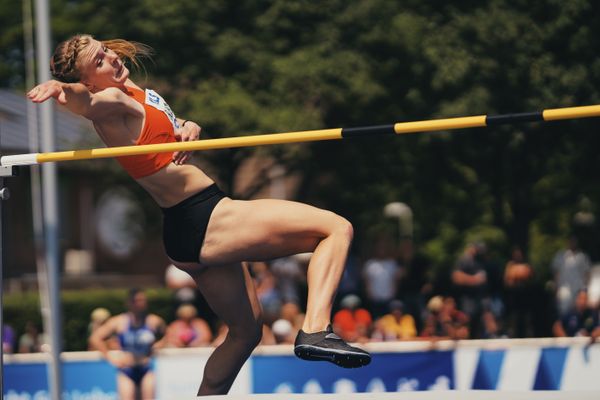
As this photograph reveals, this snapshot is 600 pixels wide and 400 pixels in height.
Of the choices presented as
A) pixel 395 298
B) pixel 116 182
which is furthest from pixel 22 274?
pixel 395 298

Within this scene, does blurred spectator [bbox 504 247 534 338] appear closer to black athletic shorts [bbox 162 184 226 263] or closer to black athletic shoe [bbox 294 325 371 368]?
black athletic shorts [bbox 162 184 226 263]

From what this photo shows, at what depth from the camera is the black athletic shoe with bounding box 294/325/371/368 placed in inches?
218

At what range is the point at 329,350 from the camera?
5.55 metres

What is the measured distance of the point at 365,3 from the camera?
1595 cm

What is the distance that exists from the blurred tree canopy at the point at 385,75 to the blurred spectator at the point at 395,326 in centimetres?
265

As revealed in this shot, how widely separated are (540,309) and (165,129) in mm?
9101

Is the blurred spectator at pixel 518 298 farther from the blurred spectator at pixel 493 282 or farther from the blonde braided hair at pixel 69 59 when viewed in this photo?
the blonde braided hair at pixel 69 59

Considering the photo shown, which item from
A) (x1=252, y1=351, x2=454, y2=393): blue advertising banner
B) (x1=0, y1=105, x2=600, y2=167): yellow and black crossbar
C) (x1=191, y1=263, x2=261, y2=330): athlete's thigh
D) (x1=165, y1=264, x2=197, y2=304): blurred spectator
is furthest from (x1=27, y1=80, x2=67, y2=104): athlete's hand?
(x1=165, y1=264, x2=197, y2=304): blurred spectator

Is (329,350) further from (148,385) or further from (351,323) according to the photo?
(351,323)

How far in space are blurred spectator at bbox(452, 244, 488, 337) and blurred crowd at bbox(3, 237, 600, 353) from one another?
1 centimetres

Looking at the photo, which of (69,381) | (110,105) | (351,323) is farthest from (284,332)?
(110,105)

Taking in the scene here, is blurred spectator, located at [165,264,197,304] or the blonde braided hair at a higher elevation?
the blonde braided hair

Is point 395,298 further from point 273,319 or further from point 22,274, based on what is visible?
point 22,274

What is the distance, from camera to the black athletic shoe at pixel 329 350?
554cm
